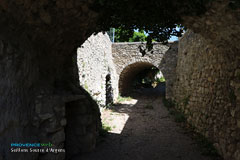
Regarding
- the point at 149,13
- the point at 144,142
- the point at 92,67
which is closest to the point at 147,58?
the point at 92,67

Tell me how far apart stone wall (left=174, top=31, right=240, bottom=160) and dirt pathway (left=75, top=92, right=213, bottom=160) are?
0.57 metres


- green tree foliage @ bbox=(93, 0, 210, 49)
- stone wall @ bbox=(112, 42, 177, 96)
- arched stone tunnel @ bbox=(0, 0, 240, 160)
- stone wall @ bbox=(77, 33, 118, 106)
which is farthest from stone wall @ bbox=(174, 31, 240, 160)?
stone wall @ bbox=(112, 42, 177, 96)

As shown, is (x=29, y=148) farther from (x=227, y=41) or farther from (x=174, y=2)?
(x=227, y=41)

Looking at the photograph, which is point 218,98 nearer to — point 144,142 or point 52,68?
point 144,142

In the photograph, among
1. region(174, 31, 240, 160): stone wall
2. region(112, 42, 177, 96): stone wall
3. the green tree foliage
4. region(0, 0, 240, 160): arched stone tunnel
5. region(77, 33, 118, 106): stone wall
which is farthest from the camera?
region(112, 42, 177, 96): stone wall

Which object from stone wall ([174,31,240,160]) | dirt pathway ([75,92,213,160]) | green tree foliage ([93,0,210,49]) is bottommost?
dirt pathway ([75,92,213,160])

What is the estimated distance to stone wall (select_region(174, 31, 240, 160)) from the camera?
123 inches

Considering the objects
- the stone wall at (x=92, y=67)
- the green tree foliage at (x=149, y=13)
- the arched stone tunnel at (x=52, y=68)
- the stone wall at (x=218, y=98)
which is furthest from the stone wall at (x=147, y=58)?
the green tree foliage at (x=149, y=13)

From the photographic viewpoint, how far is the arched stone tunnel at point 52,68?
7.07ft

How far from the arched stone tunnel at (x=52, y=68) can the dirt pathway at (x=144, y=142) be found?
554mm

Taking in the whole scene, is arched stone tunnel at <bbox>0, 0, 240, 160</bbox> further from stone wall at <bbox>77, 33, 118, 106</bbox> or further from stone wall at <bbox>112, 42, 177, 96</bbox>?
stone wall at <bbox>112, 42, 177, 96</bbox>

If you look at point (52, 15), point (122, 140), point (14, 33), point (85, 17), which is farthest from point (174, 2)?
point (122, 140)

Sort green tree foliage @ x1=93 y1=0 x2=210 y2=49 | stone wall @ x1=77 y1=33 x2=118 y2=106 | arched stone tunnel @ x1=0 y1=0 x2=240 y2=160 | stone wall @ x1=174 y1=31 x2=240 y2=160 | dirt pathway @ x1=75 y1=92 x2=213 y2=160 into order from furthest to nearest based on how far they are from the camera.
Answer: stone wall @ x1=77 y1=33 x2=118 y2=106, dirt pathway @ x1=75 y1=92 x2=213 y2=160, stone wall @ x1=174 y1=31 x2=240 y2=160, green tree foliage @ x1=93 y1=0 x2=210 y2=49, arched stone tunnel @ x1=0 y1=0 x2=240 y2=160

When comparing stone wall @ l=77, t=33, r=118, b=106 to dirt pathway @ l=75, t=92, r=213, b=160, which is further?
stone wall @ l=77, t=33, r=118, b=106
